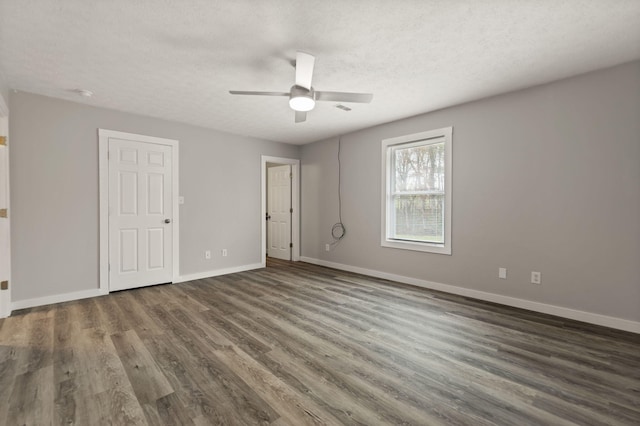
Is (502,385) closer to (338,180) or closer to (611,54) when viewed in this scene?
(611,54)

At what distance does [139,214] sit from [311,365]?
3.53 m

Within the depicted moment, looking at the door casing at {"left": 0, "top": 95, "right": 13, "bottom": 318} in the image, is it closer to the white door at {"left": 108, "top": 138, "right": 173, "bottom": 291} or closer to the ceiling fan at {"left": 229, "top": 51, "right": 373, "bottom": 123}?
the white door at {"left": 108, "top": 138, "right": 173, "bottom": 291}

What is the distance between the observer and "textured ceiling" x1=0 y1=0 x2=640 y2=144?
80.4 inches

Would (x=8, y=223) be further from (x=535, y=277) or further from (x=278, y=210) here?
(x=535, y=277)

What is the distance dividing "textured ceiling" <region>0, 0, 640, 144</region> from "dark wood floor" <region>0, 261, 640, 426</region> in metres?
2.55

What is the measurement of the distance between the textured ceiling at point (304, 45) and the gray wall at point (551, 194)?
0.33 m

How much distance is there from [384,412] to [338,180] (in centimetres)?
429

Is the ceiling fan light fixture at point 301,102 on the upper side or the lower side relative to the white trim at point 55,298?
upper

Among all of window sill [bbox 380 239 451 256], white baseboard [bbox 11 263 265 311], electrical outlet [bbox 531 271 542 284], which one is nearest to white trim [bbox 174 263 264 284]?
white baseboard [bbox 11 263 265 311]

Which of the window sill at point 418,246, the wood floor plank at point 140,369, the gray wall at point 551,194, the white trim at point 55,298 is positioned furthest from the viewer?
the window sill at point 418,246

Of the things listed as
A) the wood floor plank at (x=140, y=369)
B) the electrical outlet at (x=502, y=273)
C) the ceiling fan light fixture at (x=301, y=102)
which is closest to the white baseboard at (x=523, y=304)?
the electrical outlet at (x=502, y=273)

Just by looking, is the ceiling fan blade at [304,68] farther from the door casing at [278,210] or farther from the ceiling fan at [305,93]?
the door casing at [278,210]

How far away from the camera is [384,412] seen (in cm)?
171

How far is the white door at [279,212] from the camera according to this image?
258 inches
